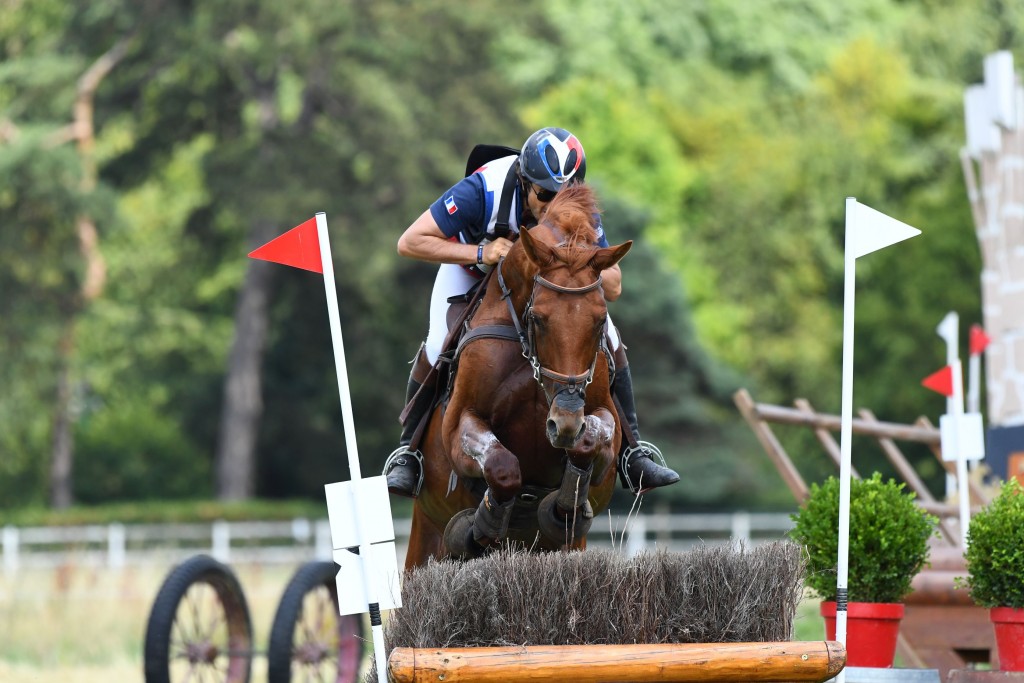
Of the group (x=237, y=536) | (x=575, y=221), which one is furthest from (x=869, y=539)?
(x=237, y=536)

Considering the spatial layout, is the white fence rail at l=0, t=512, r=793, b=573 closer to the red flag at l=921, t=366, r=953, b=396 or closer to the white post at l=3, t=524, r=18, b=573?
the white post at l=3, t=524, r=18, b=573

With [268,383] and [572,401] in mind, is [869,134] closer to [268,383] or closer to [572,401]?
[268,383]

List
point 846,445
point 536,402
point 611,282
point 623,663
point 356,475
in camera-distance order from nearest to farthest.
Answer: point 623,663
point 356,475
point 846,445
point 536,402
point 611,282

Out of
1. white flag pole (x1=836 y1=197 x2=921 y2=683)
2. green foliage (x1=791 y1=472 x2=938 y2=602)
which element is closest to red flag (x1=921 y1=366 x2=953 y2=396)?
green foliage (x1=791 y1=472 x2=938 y2=602)

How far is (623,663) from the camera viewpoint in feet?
15.8

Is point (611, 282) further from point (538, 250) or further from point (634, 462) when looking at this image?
point (634, 462)

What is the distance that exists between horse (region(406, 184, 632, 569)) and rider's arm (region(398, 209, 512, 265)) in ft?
0.41

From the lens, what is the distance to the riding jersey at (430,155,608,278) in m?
6.07

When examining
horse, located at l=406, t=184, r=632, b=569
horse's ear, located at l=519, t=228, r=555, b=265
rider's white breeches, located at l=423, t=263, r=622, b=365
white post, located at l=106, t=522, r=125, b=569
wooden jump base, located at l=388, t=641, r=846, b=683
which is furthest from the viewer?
white post, located at l=106, t=522, r=125, b=569

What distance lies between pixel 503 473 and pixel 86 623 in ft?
27.0

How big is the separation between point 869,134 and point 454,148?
1594 cm

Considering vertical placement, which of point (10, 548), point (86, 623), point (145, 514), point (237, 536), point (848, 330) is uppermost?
point (848, 330)

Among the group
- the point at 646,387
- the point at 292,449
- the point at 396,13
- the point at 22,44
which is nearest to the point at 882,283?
the point at 646,387

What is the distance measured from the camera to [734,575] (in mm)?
5148
